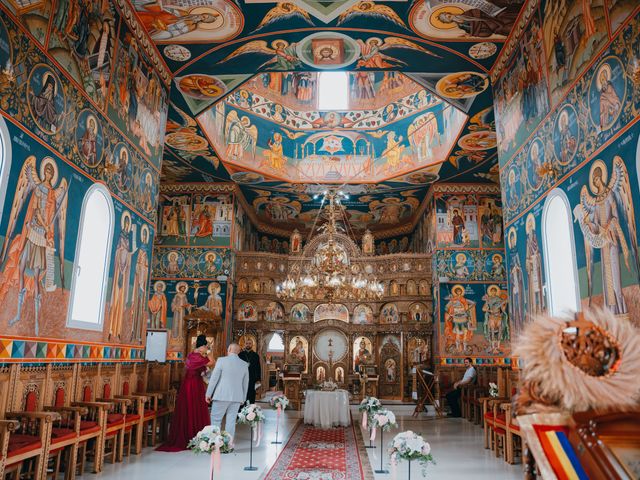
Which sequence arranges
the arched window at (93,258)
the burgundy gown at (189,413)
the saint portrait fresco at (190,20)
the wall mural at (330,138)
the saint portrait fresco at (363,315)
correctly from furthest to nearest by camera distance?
the saint portrait fresco at (363,315) → the wall mural at (330,138) → the saint portrait fresco at (190,20) → the burgundy gown at (189,413) → the arched window at (93,258)

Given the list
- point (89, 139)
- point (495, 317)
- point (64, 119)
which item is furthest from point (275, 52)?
point (495, 317)

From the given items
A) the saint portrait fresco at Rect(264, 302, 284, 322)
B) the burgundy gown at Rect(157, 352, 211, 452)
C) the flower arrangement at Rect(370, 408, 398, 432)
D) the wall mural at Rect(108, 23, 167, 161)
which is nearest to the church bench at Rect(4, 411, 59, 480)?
the burgundy gown at Rect(157, 352, 211, 452)

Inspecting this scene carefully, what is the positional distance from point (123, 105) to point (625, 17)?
7373 mm

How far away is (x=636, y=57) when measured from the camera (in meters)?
4.95

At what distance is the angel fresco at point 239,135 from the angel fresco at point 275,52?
467 centimetres

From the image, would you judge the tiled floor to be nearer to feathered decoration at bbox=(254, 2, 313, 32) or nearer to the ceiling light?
feathered decoration at bbox=(254, 2, 313, 32)

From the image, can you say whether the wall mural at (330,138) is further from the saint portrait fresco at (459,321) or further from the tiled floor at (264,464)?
the tiled floor at (264,464)

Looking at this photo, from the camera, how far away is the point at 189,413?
7.86 metres

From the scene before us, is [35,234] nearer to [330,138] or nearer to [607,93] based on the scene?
[607,93]

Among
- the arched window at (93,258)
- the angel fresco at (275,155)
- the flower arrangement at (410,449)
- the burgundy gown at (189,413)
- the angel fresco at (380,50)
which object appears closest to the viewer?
the flower arrangement at (410,449)

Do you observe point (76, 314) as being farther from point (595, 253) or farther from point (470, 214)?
point (470, 214)

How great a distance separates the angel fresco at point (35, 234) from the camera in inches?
209

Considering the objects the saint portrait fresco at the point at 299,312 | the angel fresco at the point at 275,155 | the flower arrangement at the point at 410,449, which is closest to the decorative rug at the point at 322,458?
the flower arrangement at the point at 410,449

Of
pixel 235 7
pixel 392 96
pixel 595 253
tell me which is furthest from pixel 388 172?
pixel 595 253
